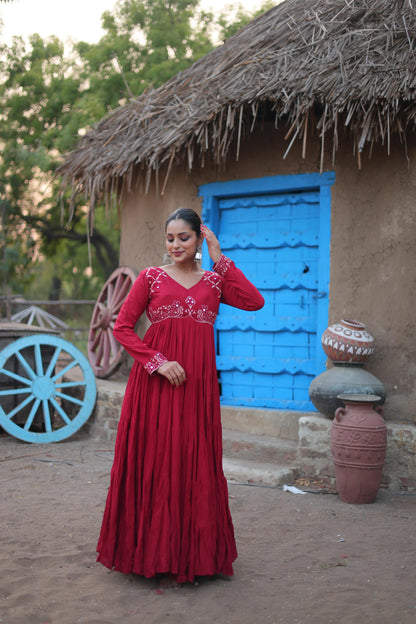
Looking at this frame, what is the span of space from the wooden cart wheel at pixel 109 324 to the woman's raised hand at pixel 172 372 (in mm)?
3919

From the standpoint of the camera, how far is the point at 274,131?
18.4ft

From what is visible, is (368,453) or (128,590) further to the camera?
(368,453)

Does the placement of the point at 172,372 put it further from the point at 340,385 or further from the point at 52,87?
the point at 52,87

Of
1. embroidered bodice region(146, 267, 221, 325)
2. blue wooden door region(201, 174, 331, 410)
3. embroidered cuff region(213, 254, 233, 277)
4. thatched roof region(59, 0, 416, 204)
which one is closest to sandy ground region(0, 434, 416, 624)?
embroidered bodice region(146, 267, 221, 325)

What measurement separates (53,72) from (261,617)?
1684 centimetres

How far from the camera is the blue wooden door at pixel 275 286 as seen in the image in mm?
5492

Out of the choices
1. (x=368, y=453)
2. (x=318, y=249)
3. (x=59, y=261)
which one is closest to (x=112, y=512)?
(x=368, y=453)

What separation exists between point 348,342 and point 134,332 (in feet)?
7.62

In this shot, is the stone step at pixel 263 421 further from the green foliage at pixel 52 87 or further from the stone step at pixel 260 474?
the green foliage at pixel 52 87

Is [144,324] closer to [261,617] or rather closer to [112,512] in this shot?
[112,512]

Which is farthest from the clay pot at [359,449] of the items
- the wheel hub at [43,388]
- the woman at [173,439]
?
the wheel hub at [43,388]

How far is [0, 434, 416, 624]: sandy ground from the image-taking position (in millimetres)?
2574

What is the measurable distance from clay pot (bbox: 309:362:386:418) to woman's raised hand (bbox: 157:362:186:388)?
7.03ft

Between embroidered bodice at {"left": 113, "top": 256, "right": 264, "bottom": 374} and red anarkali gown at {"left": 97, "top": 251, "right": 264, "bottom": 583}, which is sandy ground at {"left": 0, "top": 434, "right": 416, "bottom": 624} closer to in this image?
red anarkali gown at {"left": 97, "top": 251, "right": 264, "bottom": 583}
